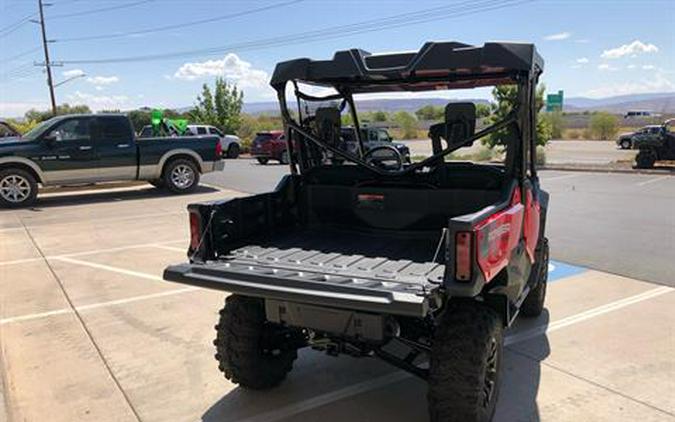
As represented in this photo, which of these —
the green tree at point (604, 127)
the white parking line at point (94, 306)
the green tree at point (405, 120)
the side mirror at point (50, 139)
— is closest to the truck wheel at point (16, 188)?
the side mirror at point (50, 139)

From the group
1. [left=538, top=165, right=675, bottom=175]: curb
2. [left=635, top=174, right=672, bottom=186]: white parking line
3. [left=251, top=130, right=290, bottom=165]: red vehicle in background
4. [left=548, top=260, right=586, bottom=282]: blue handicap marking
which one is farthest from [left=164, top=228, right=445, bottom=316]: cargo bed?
[left=251, top=130, right=290, bottom=165]: red vehicle in background

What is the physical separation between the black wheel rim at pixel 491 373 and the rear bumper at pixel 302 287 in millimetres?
725

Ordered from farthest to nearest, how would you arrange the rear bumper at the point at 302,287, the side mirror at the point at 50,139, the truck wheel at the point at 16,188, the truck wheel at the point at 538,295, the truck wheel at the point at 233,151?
the truck wheel at the point at 233,151 < the side mirror at the point at 50,139 < the truck wheel at the point at 16,188 < the truck wheel at the point at 538,295 < the rear bumper at the point at 302,287

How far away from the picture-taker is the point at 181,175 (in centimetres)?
1500

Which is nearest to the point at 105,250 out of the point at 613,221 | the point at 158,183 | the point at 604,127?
the point at 158,183

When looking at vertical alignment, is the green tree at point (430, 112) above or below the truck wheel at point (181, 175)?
above

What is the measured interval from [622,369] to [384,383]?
1705 millimetres

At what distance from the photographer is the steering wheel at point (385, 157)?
4.86 metres

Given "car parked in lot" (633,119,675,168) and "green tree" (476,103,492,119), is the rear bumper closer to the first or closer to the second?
"green tree" (476,103,492,119)

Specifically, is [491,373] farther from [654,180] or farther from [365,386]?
[654,180]

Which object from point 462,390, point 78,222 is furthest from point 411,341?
point 78,222

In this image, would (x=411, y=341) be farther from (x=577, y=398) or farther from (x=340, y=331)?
(x=577, y=398)

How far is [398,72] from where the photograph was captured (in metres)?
3.97

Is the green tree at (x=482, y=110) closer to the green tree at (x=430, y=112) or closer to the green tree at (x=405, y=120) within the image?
the green tree at (x=430, y=112)
